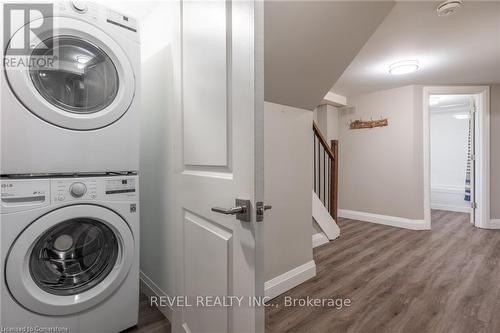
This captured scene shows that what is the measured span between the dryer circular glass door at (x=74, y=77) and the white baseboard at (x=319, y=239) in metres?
2.38

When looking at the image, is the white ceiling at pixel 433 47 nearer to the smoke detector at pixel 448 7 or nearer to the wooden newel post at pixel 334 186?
the smoke detector at pixel 448 7

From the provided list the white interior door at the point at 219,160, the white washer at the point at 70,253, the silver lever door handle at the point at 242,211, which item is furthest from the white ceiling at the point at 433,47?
the white washer at the point at 70,253

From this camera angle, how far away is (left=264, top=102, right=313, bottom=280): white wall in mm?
1830

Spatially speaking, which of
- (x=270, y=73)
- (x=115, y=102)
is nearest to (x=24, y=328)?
(x=115, y=102)

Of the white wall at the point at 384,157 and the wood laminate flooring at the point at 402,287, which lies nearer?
the wood laminate flooring at the point at 402,287

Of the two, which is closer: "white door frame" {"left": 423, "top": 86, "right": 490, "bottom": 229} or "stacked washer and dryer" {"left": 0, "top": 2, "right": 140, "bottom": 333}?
"stacked washer and dryer" {"left": 0, "top": 2, "right": 140, "bottom": 333}

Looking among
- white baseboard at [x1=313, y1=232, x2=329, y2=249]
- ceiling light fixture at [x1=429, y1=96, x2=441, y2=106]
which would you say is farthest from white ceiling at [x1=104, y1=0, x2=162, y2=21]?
ceiling light fixture at [x1=429, y1=96, x2=441, y2=106]

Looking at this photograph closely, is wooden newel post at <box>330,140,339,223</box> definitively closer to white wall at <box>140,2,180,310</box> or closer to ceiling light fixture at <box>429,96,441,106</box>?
white wall at <box>140,2,180,310</box>

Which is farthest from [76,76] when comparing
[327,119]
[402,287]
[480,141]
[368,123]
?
[480,141]

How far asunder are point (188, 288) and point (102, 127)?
3.03 ft

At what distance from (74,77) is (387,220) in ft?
13.5

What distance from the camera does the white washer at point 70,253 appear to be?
1.11 m

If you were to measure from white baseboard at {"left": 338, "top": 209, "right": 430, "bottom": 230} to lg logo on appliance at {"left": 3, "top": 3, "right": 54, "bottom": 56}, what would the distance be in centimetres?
428

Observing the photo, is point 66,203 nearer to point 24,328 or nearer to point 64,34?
point 24,328
